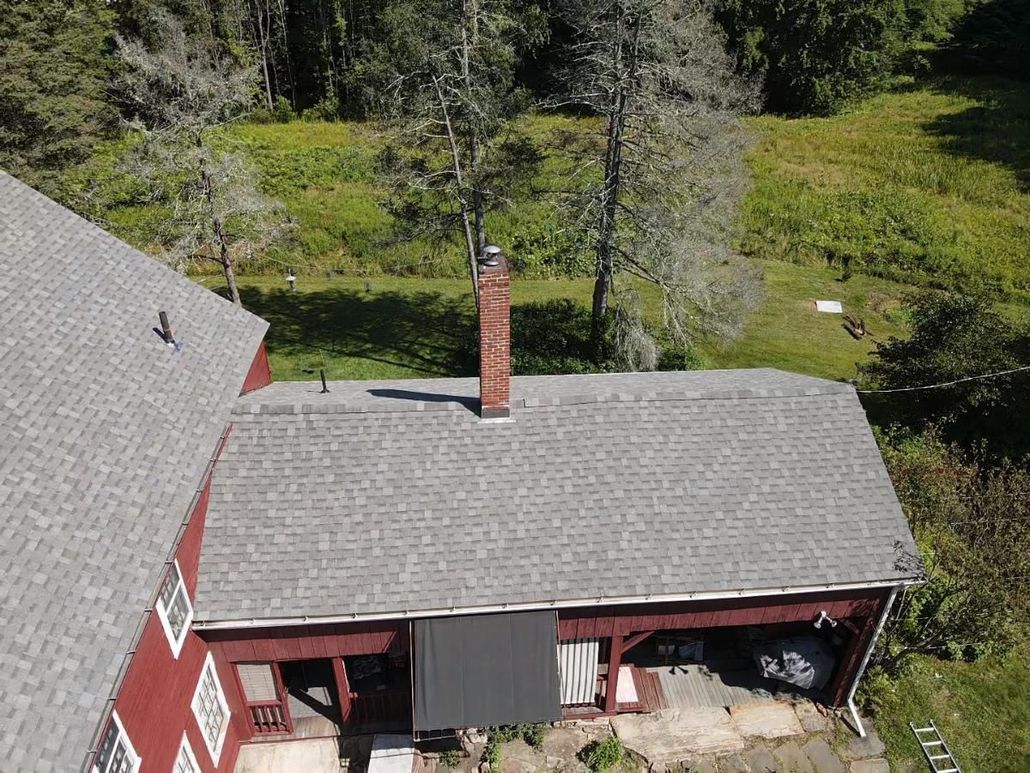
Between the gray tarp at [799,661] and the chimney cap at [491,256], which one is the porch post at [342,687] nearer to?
the chimney cap at [491,256]

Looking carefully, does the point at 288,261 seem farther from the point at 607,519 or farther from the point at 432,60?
the point at 607,519

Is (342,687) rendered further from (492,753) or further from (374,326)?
(374,326)

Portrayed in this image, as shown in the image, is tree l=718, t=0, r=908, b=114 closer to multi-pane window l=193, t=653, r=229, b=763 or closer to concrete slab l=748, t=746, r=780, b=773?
concrete slab l=748, t=746, r=780, b=773

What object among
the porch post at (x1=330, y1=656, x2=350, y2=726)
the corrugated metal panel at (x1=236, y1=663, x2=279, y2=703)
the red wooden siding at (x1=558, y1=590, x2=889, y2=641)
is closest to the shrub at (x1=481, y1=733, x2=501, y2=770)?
the red wooden siding at (x1=558, y1=590, x2=889, y2=641)

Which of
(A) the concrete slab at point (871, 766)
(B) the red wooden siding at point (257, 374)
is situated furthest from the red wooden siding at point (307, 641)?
(A) the concrete slab at point (871, 766)

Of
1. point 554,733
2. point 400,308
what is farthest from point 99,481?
point 400,308
